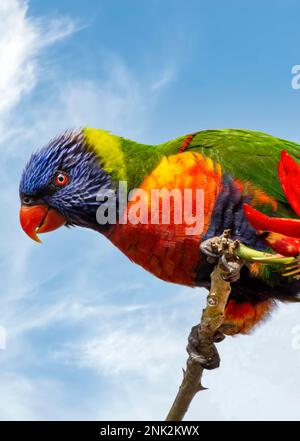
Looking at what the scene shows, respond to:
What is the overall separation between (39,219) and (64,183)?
0.28m

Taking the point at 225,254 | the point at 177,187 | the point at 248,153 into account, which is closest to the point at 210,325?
the point at 225,254

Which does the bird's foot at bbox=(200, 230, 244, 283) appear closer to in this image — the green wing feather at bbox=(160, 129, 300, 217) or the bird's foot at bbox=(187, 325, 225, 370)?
the bird's foot at bbox=(187, 325, 225, 370)

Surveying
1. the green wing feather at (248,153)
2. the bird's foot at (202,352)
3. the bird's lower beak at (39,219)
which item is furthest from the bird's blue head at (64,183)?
the bird's foot at (202,352)

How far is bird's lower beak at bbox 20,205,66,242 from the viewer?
312 centimetres

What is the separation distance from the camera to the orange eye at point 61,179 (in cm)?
301

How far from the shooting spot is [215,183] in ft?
8.95

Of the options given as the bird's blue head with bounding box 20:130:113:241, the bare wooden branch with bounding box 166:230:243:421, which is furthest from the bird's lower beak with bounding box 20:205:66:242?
the bare wooden branch with bounding box 166:230:243:421

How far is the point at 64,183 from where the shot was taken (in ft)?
9.89

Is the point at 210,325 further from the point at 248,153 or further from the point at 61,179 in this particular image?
the point at 61,179

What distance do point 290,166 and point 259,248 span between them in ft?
4.75

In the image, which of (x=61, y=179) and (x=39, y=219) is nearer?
(x=61, y=179)

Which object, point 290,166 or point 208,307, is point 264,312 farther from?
point 290,166

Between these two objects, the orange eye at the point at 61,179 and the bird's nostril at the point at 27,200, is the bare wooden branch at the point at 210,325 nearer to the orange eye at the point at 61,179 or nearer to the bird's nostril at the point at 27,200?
the orange eye at the point at 61,179
